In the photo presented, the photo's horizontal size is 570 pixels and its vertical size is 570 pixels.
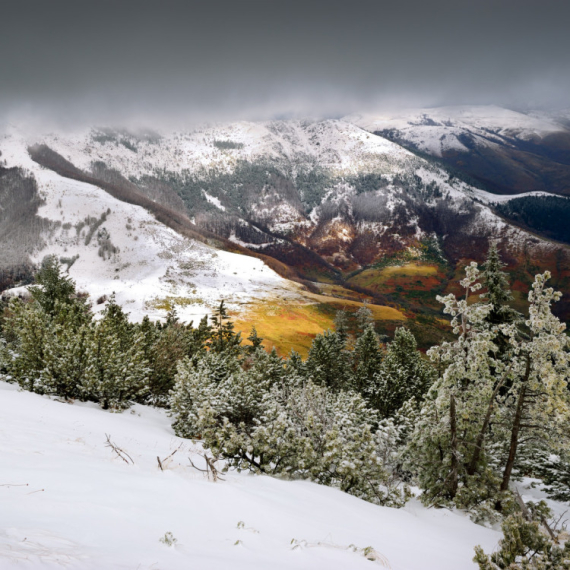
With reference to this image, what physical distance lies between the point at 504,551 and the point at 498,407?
6319 mm

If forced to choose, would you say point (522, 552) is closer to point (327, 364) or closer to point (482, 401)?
point (482, 401)

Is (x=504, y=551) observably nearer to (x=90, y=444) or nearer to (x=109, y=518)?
(x=109, y=518)

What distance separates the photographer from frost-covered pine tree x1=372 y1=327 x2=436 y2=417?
2842 cm

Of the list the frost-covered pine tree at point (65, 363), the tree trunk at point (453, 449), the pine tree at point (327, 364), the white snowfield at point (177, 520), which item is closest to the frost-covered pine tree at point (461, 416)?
the tree trunk at point (453, 449)

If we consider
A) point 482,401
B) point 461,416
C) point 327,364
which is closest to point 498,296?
point 461,416

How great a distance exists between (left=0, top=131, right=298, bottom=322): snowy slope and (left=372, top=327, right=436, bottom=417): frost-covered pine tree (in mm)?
61221

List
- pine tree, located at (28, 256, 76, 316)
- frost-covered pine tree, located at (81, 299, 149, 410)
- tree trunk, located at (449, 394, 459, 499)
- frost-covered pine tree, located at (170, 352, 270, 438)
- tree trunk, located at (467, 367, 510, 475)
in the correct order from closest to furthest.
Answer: tree trunk, located at (467, 367, 510, 475), tree trunk, located at (449, 394, 459, 499), frost-covered pine tree, located at (81, 299, 149, 410), frost-covered pine tree, located at (170, 352, 270, 438), pine tree, located at (28, 256, 76, 316)

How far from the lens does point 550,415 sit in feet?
28.8

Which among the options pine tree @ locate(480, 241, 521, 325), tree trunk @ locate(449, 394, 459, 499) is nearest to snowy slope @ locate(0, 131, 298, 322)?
pine tree @ locate(480, 241, 521, 325)

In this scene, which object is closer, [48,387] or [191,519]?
[191,519]

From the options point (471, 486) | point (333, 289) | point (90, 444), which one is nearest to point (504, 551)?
point (471, 486)

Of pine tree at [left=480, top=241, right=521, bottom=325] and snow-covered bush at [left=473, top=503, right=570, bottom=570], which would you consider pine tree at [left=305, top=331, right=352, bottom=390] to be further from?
snow-covered bush at [left=473, top=503, right=570, bottom=570]

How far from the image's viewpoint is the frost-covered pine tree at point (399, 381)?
93.2 ft

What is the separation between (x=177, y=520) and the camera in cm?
462
